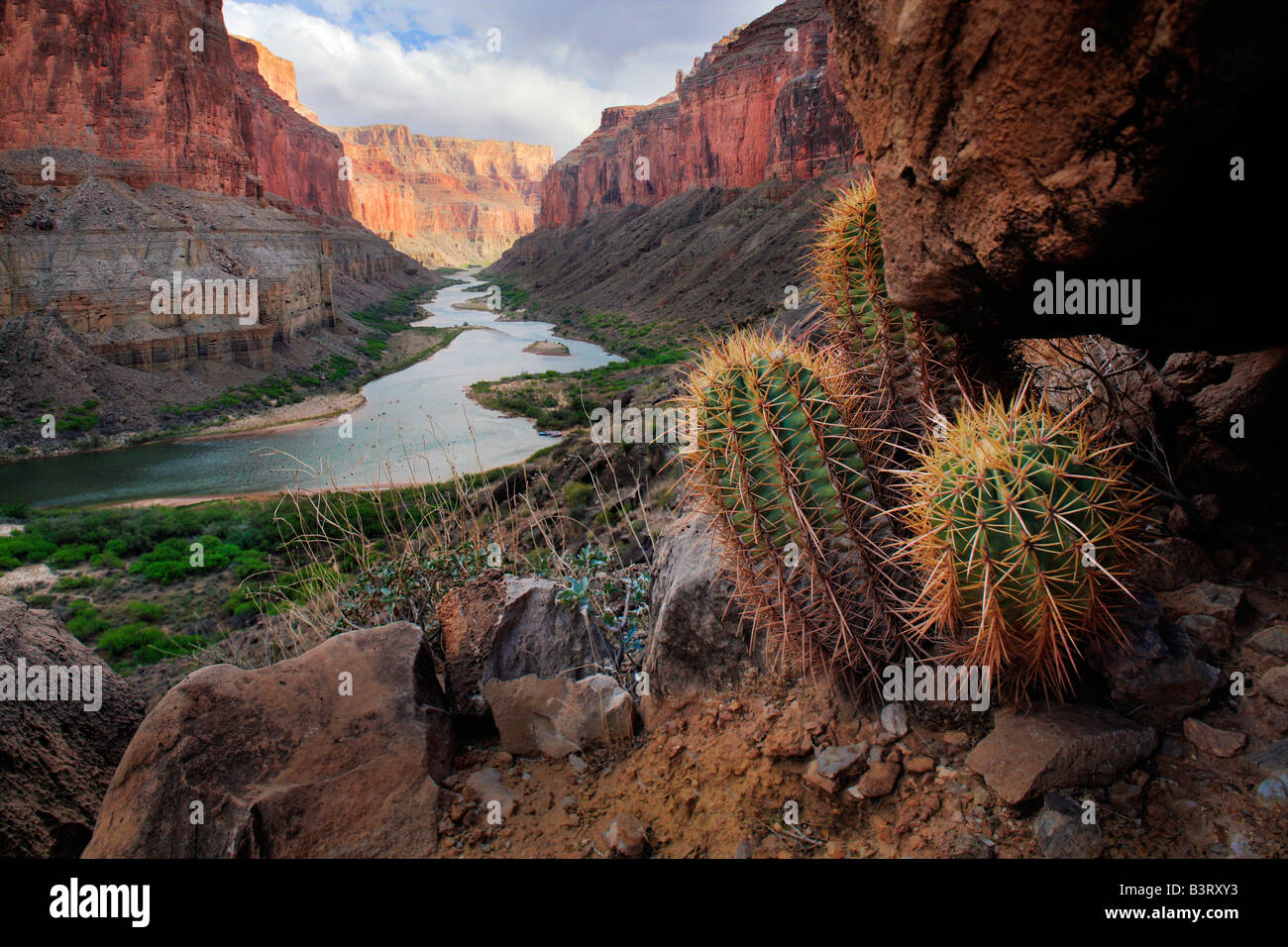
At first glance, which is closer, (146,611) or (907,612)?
(907,612)

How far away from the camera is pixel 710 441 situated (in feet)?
9.81

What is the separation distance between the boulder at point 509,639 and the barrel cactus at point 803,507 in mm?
1210

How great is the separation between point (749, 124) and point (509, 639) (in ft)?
215

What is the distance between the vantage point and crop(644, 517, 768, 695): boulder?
3.37 metres

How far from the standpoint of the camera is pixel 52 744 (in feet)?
11.4

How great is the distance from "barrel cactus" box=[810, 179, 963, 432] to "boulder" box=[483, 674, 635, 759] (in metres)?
1.91

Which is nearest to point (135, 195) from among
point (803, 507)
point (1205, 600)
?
point (803, 507)

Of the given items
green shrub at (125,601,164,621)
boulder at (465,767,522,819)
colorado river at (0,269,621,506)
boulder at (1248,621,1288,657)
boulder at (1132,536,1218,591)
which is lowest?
green shrub at (125,601,164,621)

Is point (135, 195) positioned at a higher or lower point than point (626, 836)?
higher

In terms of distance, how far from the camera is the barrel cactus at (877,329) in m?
3.21

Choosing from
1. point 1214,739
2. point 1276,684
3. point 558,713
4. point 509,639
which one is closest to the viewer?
point 1214,739

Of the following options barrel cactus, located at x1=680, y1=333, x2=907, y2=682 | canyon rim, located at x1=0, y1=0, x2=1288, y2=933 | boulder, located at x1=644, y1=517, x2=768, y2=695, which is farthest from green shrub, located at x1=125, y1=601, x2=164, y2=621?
barrel cactus, located at x1=680, y1=333, x2=907, y2=682

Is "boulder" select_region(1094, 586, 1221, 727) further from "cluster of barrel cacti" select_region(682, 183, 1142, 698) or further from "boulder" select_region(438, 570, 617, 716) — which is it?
"boulder" select_region(438, 570, 617, 716)

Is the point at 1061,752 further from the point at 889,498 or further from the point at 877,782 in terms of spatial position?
the point at 889,498
